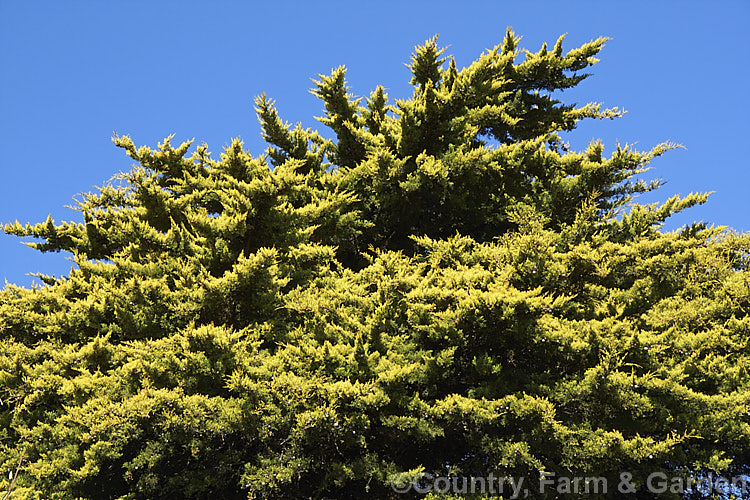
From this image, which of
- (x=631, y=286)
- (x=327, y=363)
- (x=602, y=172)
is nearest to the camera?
(x=327, y=363)

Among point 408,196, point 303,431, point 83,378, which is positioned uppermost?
point 408,196

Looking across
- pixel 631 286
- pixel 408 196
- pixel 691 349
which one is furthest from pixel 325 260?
pixel 691 349

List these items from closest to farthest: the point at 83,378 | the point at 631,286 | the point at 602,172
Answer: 1. the point at 83,378
2. the point at 631,286
3. the point at 602,172

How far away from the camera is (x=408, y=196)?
9.87 meters

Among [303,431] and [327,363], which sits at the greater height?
[327,363]

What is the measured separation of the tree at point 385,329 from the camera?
21.4ft

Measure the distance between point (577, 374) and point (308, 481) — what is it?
12.9 ft

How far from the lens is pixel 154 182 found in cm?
998

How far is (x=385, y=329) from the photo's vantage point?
290 inches

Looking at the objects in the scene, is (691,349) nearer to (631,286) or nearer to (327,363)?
(631,286)

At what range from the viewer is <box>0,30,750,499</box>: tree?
6.53 metres

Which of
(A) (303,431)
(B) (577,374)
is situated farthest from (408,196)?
(A) (303,431)

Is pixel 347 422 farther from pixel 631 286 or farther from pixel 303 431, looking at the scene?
pixel 631 286

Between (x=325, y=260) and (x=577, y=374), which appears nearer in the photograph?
(x=577, y=374)
